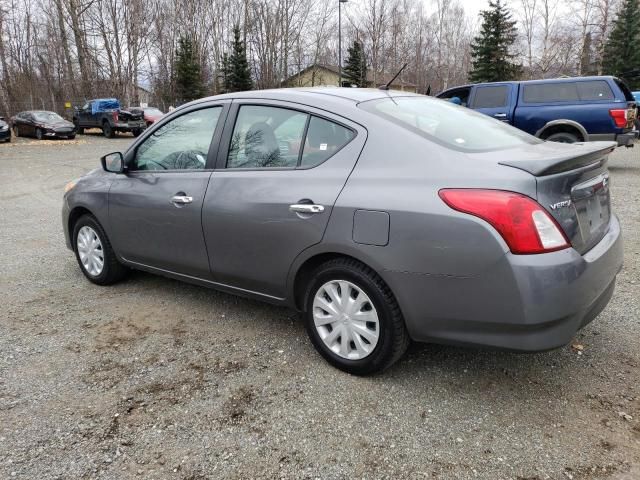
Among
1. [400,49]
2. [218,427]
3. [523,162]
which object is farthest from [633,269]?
[400,49]

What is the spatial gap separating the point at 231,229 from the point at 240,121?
752 millimetres

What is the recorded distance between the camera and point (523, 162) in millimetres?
2488

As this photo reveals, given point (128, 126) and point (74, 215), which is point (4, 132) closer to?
point (128, 126)

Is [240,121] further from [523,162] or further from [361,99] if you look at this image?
[523,162]

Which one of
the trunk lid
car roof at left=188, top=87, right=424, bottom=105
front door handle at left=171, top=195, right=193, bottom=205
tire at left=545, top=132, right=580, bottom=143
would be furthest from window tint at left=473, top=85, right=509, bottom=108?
front door handle at left=171, top=195, right=193, bottom=205

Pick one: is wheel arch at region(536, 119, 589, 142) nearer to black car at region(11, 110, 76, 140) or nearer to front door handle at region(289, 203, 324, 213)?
front door handle at region(289, 203, 324, 213)

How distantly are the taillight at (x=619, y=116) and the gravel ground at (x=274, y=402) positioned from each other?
7.64 meters

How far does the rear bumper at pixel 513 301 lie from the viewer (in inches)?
92.7

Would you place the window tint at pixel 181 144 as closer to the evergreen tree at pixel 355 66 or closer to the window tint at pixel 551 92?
the window tint at pixel 551 92

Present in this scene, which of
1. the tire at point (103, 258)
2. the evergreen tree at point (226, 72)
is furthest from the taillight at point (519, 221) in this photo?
the evergreen tree at point (226, 72)

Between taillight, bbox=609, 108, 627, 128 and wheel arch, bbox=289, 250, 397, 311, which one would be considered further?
taillight, bbox=609, 108, 627, 128

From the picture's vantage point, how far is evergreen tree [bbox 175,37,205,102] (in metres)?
41.5

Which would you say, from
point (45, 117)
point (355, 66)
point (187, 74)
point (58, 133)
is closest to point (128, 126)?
point (58, 133)

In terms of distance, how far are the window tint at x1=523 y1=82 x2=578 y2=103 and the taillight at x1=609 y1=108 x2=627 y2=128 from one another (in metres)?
0.84
